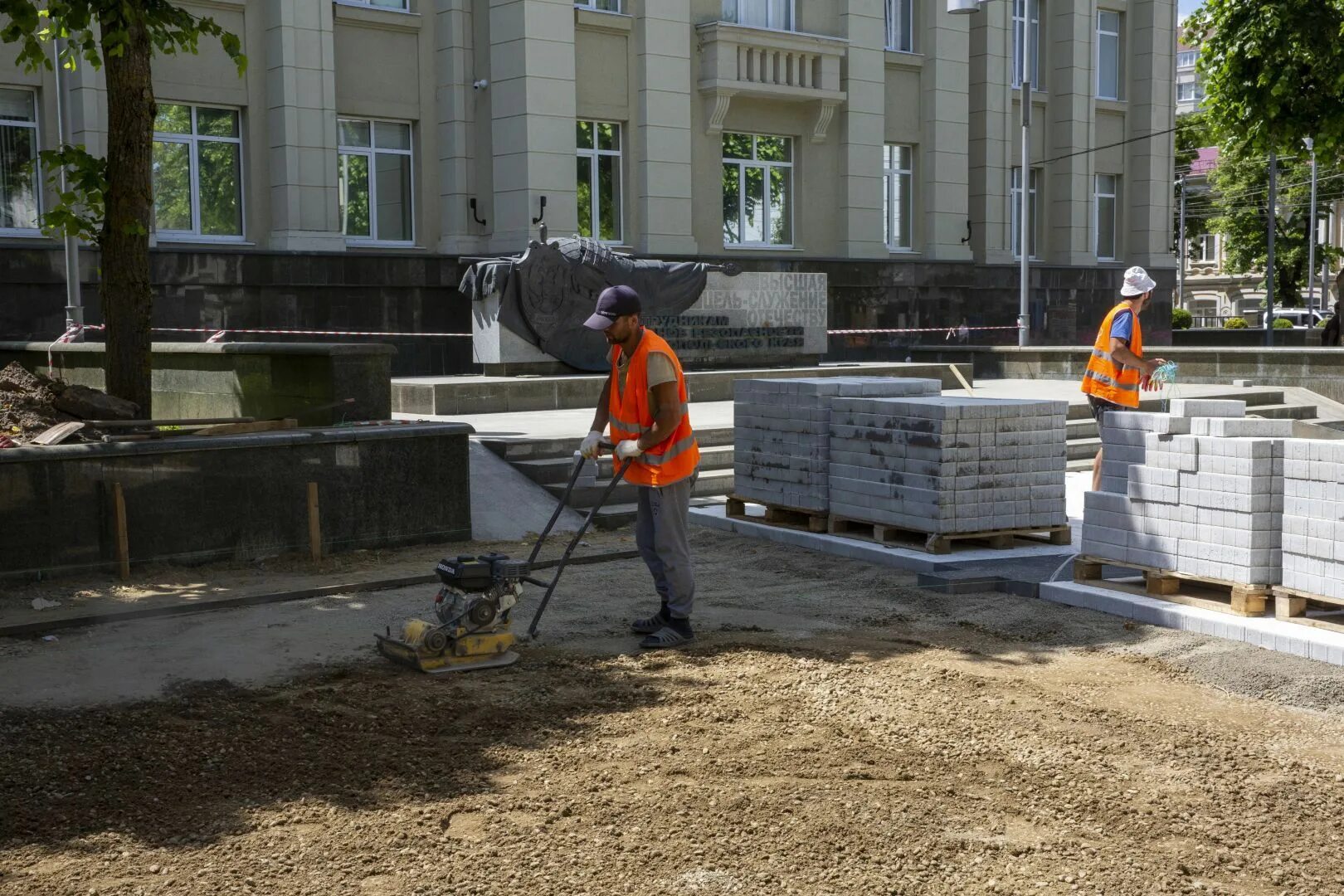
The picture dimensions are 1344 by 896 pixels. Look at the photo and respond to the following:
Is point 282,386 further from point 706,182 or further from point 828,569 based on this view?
point 706,182

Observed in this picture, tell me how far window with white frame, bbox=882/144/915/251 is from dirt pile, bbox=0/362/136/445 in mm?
21826

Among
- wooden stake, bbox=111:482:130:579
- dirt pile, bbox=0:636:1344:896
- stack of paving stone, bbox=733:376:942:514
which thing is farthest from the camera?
stack of paving stone, bbox=733:376:942:514

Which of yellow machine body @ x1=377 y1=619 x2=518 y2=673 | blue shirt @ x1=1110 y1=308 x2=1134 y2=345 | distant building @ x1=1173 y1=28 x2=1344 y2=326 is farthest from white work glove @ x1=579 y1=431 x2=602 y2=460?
distant building @ x1=1173 y1=28 x2=1344 y2=326

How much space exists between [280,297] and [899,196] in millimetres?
14584

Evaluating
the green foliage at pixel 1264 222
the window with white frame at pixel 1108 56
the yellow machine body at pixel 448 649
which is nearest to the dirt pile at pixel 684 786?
the yellow machine body at pixel 448 649

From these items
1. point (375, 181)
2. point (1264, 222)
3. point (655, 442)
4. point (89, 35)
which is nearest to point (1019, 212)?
point (375, 181)

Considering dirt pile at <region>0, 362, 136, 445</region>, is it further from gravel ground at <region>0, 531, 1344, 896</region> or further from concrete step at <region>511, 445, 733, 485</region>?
concrete step at <region>511, 445, 733, 485</region>

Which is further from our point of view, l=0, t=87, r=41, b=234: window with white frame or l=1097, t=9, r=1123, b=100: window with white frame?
l=1097, t=9, r=1123, b=100: window with white frame

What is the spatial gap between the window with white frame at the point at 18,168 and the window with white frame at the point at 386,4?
542 centimetres

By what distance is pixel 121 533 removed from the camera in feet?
32.6

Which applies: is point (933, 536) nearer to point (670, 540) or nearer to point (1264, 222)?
point (670, 540)

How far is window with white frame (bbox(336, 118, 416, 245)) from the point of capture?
24234mm

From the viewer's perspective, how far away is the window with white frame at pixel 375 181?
2423 cm

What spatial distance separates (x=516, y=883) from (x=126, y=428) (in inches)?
306
